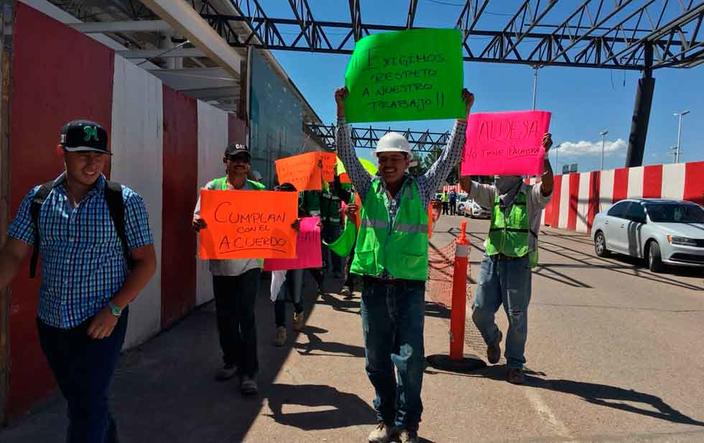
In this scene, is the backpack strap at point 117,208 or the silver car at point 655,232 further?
the silver car at point 655,232

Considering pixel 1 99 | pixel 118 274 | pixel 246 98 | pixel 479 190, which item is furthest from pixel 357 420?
pixel 246 98

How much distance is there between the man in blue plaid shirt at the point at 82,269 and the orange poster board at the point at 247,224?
50.2 inches

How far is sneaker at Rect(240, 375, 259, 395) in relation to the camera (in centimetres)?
394

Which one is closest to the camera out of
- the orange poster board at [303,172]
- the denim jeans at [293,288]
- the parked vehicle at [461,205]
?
the denim jeans at [293,288]

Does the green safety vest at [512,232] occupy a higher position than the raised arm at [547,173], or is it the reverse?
the raised arm at [547,173]

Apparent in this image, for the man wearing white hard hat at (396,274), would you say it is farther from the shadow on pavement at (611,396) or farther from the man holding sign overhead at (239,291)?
the shadow on pavement at (611,396)

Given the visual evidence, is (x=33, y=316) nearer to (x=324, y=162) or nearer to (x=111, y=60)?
(x=111, y=60)

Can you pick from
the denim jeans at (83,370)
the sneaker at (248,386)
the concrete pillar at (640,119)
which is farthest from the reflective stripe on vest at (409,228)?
the concrete pillar at (640,119)

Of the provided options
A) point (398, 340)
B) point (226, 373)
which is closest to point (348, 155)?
point (398, 340)

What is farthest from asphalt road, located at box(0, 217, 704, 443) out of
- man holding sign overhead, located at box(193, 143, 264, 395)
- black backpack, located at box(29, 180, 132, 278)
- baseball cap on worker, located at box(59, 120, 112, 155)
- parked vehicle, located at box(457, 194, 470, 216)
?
parked vehicle, located at box(457, 194, 470, 216)

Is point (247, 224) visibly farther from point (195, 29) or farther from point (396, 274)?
point (195, 29)

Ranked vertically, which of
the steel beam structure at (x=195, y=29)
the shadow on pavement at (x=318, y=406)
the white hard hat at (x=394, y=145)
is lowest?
the shadow on pavement at (x=318, y=406)

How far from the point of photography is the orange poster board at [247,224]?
3730 millimetres

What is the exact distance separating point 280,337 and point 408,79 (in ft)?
10.4
